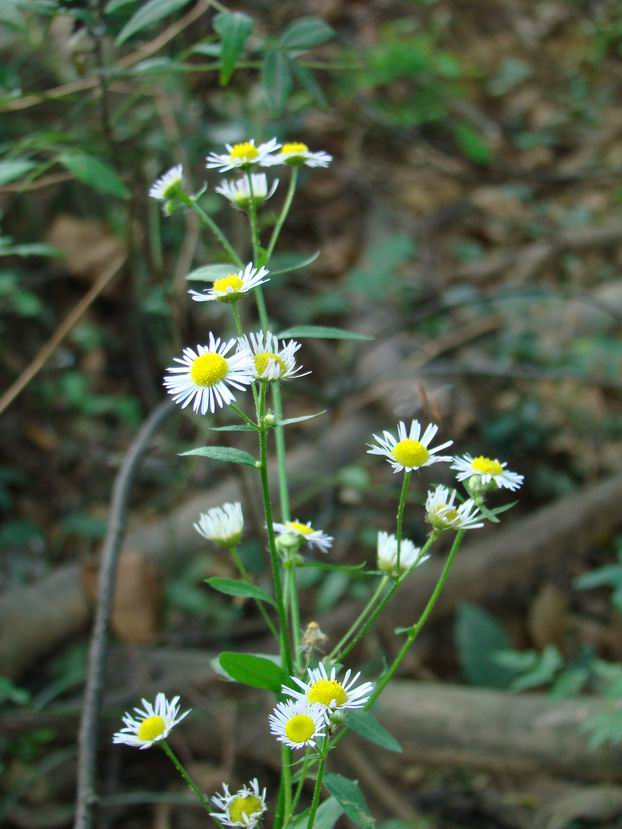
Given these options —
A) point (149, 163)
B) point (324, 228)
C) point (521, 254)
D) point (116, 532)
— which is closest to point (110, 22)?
point (116, 532)

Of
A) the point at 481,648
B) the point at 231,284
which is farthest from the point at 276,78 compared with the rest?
the point at 481,648

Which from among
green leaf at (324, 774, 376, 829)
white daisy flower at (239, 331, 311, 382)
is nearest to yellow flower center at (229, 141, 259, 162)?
white daisy flower at (239, 331, 311, 382)

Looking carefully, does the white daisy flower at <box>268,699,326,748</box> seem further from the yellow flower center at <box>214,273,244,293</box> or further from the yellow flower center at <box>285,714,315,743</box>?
the yellow flower center at <box>214,273,244,293</box>

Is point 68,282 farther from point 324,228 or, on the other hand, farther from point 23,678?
point 23,678

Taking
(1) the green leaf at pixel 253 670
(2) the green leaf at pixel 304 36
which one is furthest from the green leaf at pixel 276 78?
(1) the green leaf at pixel 253 670

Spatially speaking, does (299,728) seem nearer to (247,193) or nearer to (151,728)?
(151,728)
